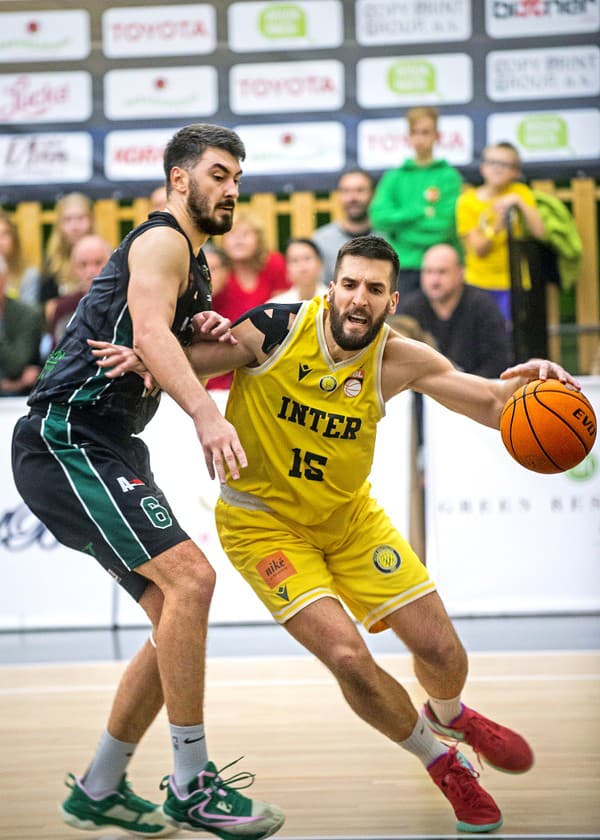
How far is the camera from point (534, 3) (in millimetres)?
8328

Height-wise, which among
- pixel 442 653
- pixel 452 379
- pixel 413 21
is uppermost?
pixel 413 21

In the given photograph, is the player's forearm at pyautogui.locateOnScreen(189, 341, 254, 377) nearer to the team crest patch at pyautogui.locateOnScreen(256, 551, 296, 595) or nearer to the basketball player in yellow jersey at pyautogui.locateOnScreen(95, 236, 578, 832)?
the basketball player in yellow jersey at pyautogui.locateOnScreen(95, 236, 578, 832)

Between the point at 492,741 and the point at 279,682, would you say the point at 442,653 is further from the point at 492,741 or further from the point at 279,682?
the point at 279,682

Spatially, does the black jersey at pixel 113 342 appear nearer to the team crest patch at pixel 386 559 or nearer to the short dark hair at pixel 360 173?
the team crest patch at pixel 386 559

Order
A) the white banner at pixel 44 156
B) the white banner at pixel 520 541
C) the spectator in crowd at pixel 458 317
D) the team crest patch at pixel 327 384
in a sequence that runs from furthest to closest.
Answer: the white banner at pixel 44 156 < the spectator in crowd at pixel 458 317 < the white banner at pixel 520 541 < the team crest patch at pixel 327 384

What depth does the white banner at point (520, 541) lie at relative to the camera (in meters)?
7.21

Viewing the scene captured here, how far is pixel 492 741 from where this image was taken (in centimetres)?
406

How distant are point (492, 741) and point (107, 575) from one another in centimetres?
375

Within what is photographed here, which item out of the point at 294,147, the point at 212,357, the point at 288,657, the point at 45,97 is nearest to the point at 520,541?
the point at 288,657

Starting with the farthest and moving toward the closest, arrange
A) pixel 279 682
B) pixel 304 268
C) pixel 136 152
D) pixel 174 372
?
pixel 136 152, pixel 304 268, pixel 279 682, pixel 174 372

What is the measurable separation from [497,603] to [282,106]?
3.95 metres

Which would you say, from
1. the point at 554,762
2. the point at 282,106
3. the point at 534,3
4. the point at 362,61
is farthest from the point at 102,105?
the point at 554,762

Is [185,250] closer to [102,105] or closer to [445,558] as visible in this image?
[445,558]

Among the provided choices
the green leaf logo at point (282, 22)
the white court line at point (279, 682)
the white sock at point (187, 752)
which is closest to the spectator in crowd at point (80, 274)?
the green leaf logo at point (282, 22)
